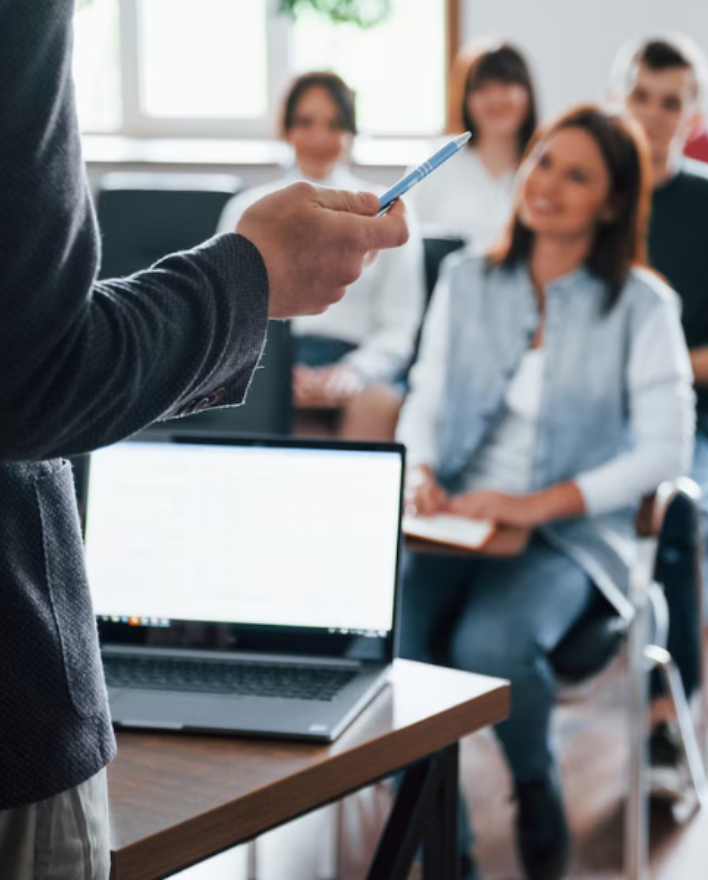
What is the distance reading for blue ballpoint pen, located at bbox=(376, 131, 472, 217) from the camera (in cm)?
86

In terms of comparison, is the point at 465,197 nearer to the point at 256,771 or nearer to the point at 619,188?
the point at 619,188

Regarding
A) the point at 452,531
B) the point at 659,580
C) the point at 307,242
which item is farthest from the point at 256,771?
the point at 659,580

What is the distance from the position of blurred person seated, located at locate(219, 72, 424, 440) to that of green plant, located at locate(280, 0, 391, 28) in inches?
50.1

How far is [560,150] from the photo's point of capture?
7.96ft

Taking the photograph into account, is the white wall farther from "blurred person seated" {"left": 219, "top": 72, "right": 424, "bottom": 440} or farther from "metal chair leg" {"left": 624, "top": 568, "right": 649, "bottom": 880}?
"metal chair leg" {"left": 624, "top": 568, "right": 649, "bottom": 880}

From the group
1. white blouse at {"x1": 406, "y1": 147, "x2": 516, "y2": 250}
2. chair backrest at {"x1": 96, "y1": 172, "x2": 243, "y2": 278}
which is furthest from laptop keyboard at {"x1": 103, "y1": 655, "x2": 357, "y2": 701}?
white blouse at {"x1": 406, "y1": 147, "x2": 516, "y2": 250}

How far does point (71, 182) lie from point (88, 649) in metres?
0.27

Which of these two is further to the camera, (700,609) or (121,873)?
(700,609)

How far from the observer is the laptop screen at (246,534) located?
49.4 inches

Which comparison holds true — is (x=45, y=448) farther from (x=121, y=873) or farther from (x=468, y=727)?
Answer: (x=468, y=727)

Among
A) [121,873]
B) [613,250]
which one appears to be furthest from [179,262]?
[613,250]

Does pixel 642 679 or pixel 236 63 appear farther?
pixel 236 63

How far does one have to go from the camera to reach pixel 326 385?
319 centimetres

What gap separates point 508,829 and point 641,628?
462 mm
